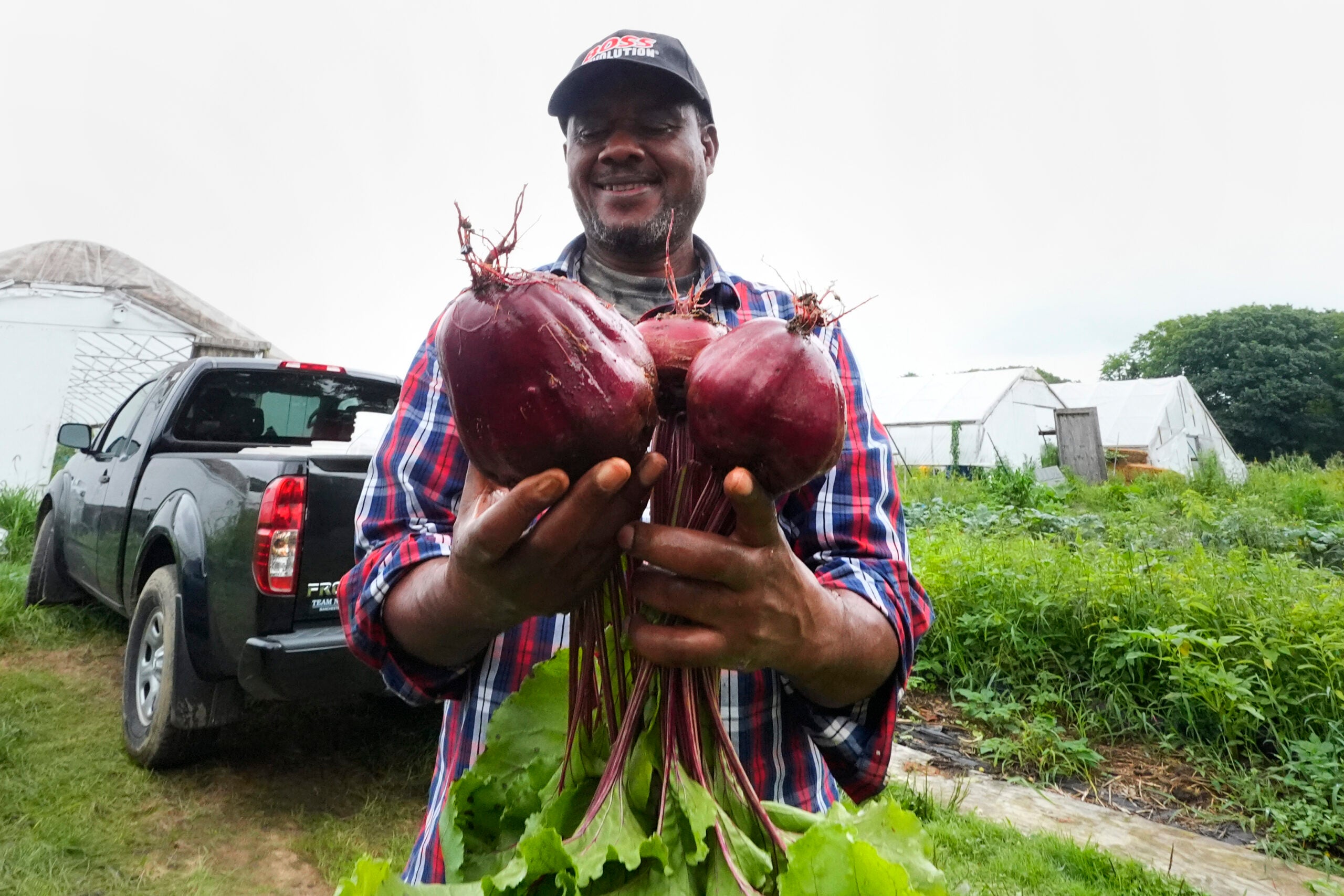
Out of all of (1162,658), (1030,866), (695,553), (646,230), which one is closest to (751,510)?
(695,553)

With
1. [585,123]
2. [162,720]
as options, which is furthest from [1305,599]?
[162,720]

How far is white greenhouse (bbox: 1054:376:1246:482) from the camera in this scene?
24.7 meters

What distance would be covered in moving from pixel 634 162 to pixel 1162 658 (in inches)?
140

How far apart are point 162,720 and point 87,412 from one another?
9572 mm

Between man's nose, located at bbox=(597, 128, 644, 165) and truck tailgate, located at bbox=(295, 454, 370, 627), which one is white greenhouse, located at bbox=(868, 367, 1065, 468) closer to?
truck tailgate, located at bbox=(295, 454, 370, 627)

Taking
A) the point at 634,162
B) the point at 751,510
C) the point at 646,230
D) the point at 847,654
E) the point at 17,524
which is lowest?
the point at 17,524

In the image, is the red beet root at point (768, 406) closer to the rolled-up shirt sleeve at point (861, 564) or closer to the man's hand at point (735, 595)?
the man's hand at point (735, 595)

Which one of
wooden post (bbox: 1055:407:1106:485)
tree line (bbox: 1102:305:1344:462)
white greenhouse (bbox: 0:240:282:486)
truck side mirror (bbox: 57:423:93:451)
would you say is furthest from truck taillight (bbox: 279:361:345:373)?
tree line (bbox: 1102:305:1344:462)

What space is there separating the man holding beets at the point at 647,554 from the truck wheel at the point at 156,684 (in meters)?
2.57

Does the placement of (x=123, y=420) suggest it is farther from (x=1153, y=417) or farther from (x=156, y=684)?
(x=1153, y=417)

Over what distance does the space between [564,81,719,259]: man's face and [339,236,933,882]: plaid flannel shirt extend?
17.4 inches

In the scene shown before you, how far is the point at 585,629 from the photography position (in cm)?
Result: 99

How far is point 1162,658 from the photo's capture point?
12.2ft

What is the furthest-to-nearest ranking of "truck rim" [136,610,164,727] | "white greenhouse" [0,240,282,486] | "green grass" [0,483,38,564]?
"white greenhouse" [0,240,282,486] → "green grass" [0,483,38,564] → "truck rim" [136,610,164,727]
